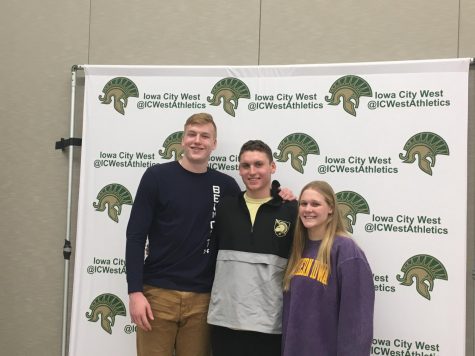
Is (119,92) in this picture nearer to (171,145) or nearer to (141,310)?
(171,145)

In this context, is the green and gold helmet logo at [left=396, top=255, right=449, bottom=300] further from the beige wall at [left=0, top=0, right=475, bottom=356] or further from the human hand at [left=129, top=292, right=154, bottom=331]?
the human hand at [left=129, top=292, right=154, bottom=331]

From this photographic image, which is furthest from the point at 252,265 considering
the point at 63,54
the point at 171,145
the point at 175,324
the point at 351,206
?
the point at 63,54

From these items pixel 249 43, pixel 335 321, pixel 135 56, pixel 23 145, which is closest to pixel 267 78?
pixel 249 43

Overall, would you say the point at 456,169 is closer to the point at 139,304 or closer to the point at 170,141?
the point at 170,141

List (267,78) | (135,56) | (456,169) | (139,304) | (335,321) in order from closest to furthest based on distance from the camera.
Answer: (335,321)
(139,304)
(456,169)
(267,78)
(135,56)

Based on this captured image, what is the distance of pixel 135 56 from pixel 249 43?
2.29ft

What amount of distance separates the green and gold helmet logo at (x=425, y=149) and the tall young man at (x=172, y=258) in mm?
1095

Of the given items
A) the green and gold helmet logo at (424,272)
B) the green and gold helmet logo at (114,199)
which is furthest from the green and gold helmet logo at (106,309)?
the green and gold helmet logo at (424,272)

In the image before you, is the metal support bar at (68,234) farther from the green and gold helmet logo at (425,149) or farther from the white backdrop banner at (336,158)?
the green and gold helmet logo at (425,149)

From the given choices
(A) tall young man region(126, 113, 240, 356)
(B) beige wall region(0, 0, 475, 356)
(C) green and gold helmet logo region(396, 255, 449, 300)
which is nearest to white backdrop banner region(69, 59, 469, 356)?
(C) green and gold helmet logo region(396, 255, 449, 300)

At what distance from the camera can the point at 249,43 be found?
8.52 feet

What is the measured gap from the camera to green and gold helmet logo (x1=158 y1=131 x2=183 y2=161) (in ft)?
8.49

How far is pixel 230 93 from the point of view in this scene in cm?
254

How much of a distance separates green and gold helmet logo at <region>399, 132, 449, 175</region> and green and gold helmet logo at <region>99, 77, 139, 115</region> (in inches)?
62.0
